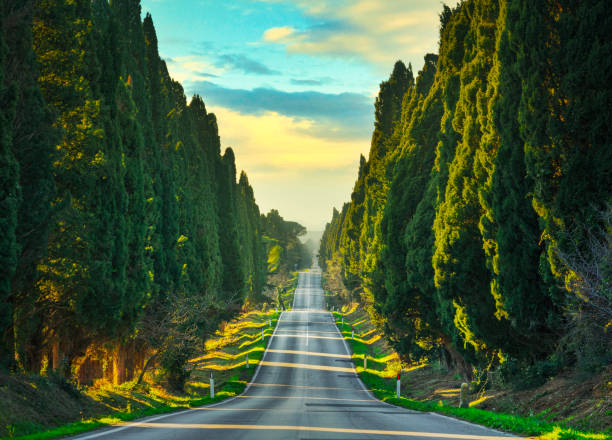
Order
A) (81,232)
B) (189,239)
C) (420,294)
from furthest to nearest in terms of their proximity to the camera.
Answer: (189,239) → (420,294) → (81,232)

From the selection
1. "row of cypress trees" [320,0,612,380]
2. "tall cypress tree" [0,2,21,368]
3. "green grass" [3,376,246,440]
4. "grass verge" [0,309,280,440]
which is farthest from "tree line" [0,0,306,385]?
"row of cypress trees" [320,0,612,380]

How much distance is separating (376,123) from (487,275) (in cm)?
2668

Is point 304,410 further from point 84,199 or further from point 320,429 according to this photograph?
point 84,199

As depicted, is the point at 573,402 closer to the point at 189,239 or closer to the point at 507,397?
the point at 507,397

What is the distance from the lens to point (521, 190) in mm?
13844

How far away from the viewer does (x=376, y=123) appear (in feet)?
138

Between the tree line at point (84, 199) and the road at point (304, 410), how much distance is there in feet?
13.0

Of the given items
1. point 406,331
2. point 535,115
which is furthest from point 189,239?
point 535,115

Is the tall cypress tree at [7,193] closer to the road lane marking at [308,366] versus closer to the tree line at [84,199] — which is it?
the tree line at [84,199]

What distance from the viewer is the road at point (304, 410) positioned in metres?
9.96

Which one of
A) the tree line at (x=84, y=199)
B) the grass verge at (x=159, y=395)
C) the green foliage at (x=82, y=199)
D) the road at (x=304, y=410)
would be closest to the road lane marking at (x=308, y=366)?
the road at (x=304, y=410)

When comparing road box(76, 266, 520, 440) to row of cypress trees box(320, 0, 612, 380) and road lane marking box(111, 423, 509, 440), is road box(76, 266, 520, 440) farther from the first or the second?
row of cypress trees box(320, 0, 612, 380)

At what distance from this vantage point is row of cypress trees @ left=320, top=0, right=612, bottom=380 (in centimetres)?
1183

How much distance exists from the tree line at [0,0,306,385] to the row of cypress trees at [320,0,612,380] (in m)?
9.79
